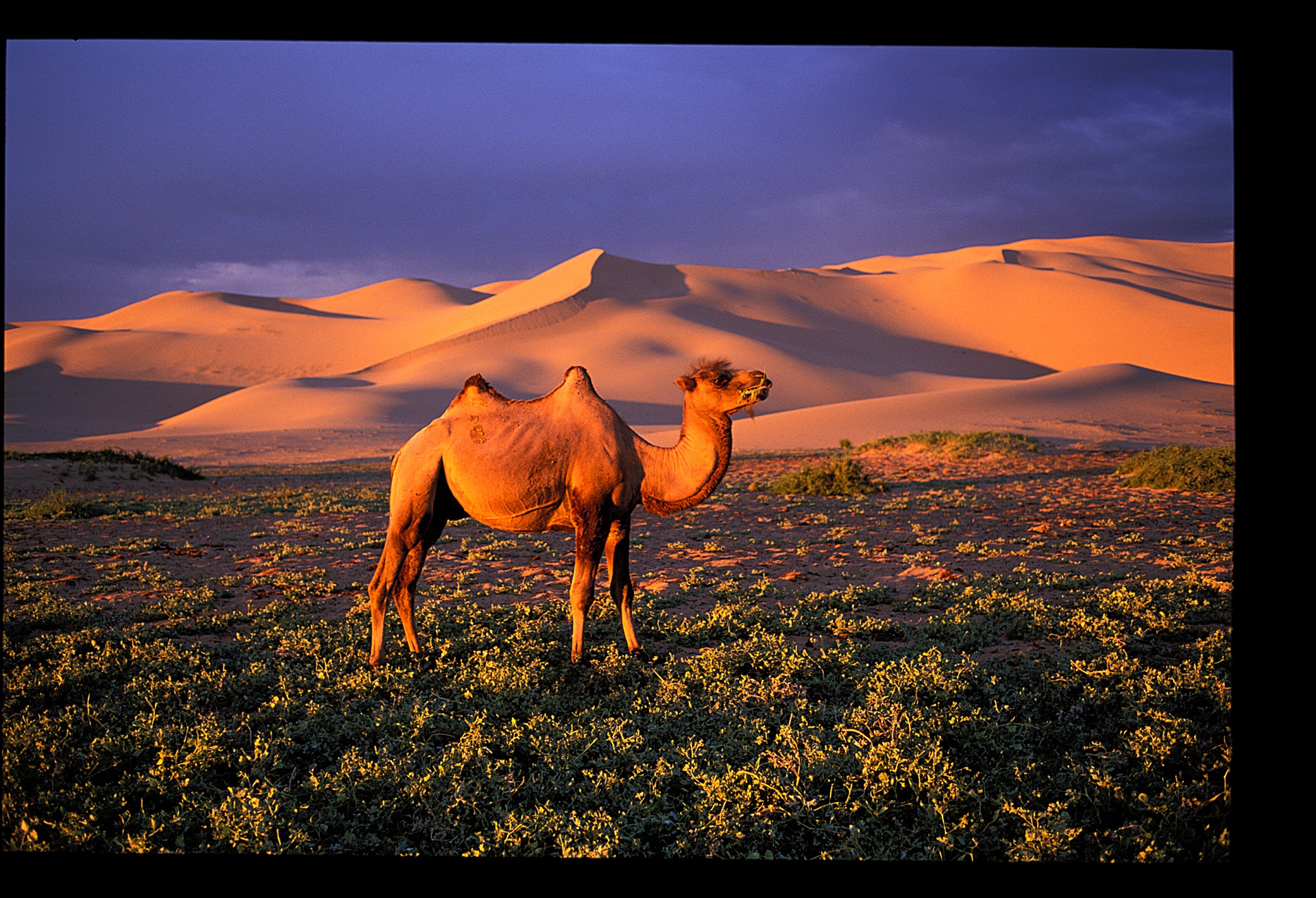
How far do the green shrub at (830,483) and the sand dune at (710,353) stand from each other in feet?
65.0

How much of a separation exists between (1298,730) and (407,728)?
464 centimetres

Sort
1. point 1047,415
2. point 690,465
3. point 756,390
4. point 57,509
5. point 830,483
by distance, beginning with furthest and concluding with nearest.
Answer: point 1047,415 → point 830,483 → point 57,509 → point 690,465 → point 756,390

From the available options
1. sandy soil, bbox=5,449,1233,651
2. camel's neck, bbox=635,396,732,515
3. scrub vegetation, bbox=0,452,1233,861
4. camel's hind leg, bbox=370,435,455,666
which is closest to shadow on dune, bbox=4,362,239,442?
sandy soil, bbox=5,449,1233,651

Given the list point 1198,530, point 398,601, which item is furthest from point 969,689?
point 1198,530

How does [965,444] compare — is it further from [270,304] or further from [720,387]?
[270,304]

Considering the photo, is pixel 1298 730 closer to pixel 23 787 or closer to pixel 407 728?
pixel 407 728

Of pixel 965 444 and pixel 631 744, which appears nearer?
pixel 631 744

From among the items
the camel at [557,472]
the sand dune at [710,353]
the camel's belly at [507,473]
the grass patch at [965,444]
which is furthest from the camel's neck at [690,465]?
the sand dune at [710,353]

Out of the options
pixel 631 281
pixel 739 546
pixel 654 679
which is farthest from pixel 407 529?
pixel 631 281

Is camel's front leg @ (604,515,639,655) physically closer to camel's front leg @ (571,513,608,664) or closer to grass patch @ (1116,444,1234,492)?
camel's front leg @ (571,513,608,664)

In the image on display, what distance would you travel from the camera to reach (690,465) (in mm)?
5309

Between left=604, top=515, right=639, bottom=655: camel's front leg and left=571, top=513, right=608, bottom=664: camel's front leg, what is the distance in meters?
0.15

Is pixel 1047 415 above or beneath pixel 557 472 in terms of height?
above

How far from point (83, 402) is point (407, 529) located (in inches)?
2979
